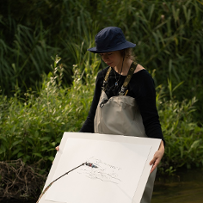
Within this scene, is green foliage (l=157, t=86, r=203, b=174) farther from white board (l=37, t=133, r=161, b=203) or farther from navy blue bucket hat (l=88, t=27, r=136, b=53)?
navy blue bucket hat (l=88, t=27, r=136, b=53)

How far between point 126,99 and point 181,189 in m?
1.86

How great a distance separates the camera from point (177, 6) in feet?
18.0

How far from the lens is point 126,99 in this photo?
1.85m

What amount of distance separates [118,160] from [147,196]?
0.24 meters

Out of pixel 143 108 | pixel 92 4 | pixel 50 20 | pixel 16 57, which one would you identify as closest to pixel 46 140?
pixel 143 108

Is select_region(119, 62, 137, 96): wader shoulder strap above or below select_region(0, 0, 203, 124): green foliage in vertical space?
above

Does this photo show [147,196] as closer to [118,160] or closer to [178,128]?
[118,160]

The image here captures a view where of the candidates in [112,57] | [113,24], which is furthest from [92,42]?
[112,57]

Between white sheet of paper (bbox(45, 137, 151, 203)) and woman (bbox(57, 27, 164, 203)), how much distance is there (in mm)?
111

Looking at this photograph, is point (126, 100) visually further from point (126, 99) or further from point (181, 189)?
point (181, 189)

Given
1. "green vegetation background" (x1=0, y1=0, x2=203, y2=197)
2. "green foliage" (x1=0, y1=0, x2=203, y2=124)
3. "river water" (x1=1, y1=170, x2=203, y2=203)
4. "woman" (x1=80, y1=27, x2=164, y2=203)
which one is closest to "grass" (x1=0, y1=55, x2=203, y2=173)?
"river water" (x1=1, y1=170, x2=203, y2=203)

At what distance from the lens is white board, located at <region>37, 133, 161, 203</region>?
1662 millimetres

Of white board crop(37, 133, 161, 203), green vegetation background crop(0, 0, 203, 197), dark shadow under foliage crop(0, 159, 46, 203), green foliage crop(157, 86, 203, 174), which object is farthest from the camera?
green vegetation background crop(0, 0, 203, 197)

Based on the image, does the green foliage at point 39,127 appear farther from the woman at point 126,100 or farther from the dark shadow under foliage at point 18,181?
the woman at point 126,100
